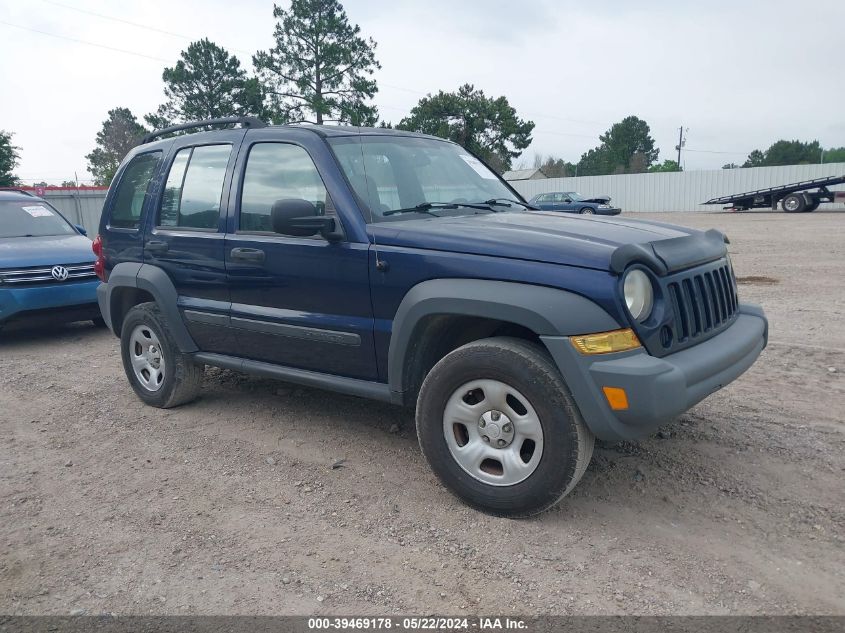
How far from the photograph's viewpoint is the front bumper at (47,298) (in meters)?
7.39

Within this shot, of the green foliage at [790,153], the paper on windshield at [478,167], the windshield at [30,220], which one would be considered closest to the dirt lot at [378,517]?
the paper on windshield at [478,167]

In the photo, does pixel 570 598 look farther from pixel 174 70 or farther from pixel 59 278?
pixel 174 70

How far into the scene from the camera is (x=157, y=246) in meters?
4.84

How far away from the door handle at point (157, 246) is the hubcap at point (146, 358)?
0.60 meters

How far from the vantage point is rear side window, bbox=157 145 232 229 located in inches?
179

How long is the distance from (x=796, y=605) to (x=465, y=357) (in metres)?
1.66

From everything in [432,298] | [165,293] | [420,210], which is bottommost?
[165,293]

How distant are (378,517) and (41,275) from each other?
598 centimetres

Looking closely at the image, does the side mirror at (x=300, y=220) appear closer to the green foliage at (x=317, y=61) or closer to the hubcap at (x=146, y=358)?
the hubcap at (x=146, y=358)

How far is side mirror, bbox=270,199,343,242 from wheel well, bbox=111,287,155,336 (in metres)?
2.07

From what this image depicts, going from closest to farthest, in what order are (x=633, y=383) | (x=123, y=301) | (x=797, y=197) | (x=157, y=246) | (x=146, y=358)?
(x=633, y=383), (x=157, y=246), (x=146, y=358), (x=123, y=301), (x=797, y=197)

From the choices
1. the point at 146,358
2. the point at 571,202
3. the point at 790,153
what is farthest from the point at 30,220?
the point at 790,153

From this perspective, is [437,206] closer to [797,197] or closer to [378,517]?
[378,517]

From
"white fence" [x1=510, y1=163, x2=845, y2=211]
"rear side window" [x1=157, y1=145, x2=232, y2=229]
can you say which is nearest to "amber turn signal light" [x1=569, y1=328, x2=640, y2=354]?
"rear side window" [x1=157, y1=145, x2=232, y2=229]
